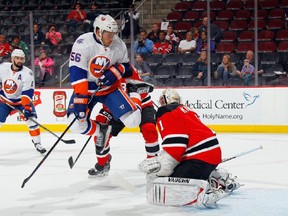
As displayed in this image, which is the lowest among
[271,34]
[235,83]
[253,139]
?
[253,139]

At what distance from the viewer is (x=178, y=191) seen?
4023mm

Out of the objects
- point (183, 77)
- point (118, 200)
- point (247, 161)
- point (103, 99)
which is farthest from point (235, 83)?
point (118, 200)

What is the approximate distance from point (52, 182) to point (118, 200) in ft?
3.24

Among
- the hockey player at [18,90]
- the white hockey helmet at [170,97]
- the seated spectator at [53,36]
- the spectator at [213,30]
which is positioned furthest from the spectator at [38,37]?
the white hockey helmet at [170,97]

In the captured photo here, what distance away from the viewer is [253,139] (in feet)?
26.2

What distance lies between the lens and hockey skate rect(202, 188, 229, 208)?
159 inches

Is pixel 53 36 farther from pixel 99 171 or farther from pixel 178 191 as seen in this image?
pixel 178 191

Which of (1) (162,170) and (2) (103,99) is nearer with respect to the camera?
(1) (162,170)

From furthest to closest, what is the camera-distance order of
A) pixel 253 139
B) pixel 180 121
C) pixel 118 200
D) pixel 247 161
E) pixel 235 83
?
1. pixel 235 83
2. pixel 253 139
3. pixel 247 161
4. pixel 118 200
5. pixel 180 121

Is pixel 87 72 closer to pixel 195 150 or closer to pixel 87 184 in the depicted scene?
pixel 87 184

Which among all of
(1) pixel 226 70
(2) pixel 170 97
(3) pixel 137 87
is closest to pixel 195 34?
(1) pixel 226 70

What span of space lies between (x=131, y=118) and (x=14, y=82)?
7.54ft

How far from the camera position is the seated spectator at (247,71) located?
349 inches

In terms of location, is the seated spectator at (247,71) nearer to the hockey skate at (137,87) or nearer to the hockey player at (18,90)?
the hockey player at (18,90)
